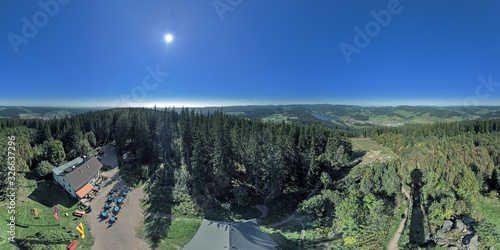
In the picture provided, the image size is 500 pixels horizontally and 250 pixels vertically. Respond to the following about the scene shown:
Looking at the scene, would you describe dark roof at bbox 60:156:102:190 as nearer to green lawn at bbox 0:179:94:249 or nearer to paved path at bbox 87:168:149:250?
green lawn at bbox 0:179:94:249

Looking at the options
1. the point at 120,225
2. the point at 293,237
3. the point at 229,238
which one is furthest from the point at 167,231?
the point at 293,237

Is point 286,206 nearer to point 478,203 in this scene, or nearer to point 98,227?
point 478,203

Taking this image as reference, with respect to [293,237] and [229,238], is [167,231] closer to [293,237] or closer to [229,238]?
[229,238]

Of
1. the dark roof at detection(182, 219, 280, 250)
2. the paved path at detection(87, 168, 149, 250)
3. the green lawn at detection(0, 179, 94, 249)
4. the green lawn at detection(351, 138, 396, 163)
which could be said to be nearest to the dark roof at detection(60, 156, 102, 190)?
the green lawn at detection(0, 179, 94, 249)

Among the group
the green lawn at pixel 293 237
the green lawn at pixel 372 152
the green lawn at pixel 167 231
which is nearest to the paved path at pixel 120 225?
the green lawn at pixel 167 231

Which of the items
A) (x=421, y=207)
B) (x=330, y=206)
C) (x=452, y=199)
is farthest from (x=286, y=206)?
(x=452, y=199)

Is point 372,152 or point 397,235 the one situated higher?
point 372,152
